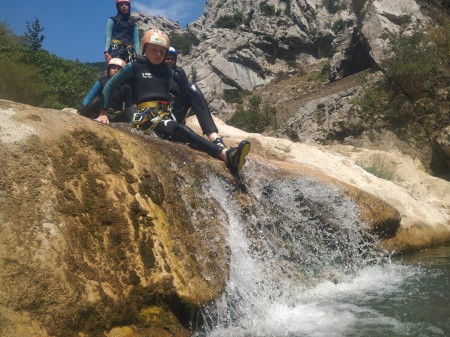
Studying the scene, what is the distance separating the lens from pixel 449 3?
16578 millimetres

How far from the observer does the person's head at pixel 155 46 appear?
512 cm

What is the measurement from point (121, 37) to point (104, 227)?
207 inches

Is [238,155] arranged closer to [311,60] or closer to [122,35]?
[122,35]

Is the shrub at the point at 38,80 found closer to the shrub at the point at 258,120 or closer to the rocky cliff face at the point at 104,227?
the shrub at the point at 258,120

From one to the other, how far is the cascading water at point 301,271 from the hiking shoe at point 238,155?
28 centimetres

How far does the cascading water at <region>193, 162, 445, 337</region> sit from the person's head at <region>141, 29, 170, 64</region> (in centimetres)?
183

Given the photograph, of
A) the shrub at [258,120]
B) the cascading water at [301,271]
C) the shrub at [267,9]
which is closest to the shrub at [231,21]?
the shrub at [267,9]

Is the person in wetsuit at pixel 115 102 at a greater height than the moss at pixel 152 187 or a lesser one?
greater

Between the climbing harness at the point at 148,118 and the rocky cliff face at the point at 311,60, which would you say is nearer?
the climbing harness at the point at 148,118

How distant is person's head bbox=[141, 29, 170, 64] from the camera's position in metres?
5.12

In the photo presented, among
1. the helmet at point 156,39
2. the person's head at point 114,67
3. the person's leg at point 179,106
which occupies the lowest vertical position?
the person's leg at point 179,106

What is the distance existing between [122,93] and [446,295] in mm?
4158

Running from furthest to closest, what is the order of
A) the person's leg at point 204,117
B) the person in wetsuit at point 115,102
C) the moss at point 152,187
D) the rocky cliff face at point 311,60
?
the rocky cliff face at point 311,60
the person in wetsuit at point 115,102
the person's leg at point 204,117
the moss at point 152,187

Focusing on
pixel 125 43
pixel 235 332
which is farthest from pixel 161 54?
pixel 235 332
